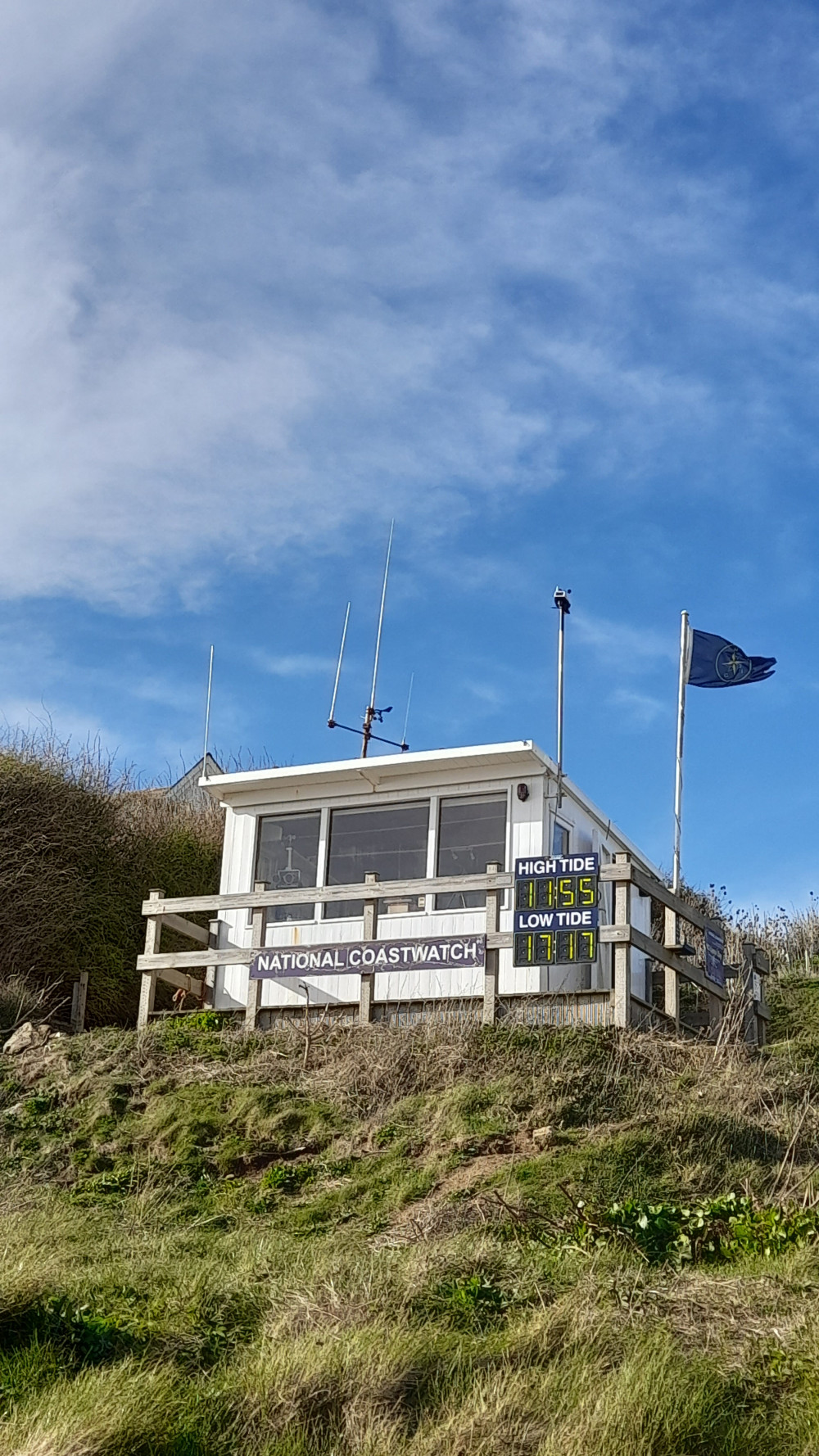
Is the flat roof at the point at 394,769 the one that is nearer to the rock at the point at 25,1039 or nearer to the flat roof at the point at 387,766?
the flat roof at the point at 387,766

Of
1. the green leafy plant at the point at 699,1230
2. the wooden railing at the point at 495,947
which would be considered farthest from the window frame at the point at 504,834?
the green leafy plant at the point at 699,1230

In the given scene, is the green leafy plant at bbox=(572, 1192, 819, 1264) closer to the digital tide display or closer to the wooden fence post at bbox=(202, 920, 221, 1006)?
the digital tide display

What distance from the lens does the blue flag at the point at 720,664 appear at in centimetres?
2109

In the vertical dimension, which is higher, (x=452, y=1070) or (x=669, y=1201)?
(x=452, y=1070)

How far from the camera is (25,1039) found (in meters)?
13.5

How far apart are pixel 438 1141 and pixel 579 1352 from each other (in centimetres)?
370

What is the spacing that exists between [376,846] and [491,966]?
10.7 ft

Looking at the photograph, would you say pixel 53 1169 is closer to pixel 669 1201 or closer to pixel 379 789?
pixel 669 1201

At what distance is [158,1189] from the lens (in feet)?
34.2

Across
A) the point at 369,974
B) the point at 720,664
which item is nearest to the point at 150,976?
the point at 369,974

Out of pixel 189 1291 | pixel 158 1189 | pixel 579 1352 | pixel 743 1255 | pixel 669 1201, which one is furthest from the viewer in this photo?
pixel 158 1189

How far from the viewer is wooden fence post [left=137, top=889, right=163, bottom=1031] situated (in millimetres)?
14281

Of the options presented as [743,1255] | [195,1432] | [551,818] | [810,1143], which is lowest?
[195,1432]

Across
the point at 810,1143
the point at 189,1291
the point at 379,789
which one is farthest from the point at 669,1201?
the point at 379,789
